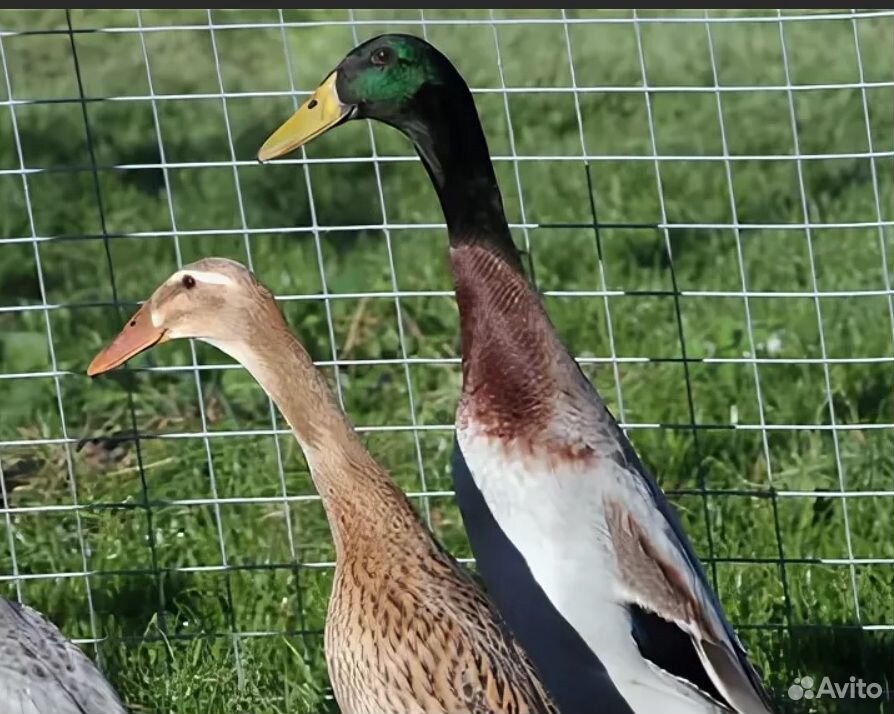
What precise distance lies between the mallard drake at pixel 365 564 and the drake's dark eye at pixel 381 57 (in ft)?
1.42

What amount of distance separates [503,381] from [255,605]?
813 mm

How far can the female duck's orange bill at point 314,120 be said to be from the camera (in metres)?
3.17

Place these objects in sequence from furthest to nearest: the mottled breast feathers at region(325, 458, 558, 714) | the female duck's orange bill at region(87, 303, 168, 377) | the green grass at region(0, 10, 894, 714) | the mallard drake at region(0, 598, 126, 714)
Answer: the green grass at region(0, 10, 894, 714)
the female duck's orange bill at region(87, 303, 168, 377)
the mallard drake at region(0, 598, 126, 714)
the mottled breast feathers at region(325, 458, 558, 714)

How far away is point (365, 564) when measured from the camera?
9.62 feet

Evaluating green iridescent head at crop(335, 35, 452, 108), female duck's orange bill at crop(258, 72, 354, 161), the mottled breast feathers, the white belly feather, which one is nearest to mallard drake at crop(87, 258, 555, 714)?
the mottled breast feathers

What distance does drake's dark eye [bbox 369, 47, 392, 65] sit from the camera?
3.13 meters

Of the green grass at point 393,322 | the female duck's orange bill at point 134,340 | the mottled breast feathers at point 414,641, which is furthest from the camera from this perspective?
the green grass at point 393,322

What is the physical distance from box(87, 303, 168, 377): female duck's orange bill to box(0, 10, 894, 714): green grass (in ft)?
0.96

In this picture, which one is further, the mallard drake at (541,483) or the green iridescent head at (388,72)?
the green iridescent head at (388,72)

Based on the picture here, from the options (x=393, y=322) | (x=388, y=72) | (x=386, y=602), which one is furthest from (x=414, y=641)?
(x=393, y=322)

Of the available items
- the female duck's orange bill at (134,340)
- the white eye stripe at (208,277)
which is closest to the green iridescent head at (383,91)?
the white eye stripe at (208,277)

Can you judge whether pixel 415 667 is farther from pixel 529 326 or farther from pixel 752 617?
pixel 752 617

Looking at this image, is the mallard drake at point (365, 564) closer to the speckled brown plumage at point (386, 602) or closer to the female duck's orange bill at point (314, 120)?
the speckled brown plumage at point (386, 602)

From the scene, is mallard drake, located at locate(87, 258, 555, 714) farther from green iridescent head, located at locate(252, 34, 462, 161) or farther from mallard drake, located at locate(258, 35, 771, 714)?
green iridescent head, located at locate(252, 34, 462, 161)
